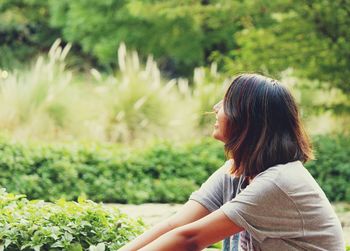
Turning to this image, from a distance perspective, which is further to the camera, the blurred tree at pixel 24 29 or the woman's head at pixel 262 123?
the blurred tree at pixel 24 29

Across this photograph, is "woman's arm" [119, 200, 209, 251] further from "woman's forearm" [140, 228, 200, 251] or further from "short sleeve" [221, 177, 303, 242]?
"short sleeve" [221, 177, 303, 242]

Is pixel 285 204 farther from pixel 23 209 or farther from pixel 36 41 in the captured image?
pixel 36 41

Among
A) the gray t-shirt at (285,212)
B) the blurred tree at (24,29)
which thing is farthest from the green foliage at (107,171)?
the blurred tree at (24,29)

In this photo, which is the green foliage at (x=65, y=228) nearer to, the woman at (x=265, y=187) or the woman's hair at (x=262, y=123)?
the woman at (x=265, y=187)

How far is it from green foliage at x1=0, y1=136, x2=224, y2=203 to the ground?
23 centimetres

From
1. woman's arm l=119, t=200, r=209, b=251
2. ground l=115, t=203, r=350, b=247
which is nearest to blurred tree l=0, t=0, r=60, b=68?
ground l=115, t=203, r=350, b=247

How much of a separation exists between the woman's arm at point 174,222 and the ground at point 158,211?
255 cm

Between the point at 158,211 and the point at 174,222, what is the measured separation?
10.8ft

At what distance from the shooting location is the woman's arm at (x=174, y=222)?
9.73 ft

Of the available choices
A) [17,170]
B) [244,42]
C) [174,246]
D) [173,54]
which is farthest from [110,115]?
[174,246]

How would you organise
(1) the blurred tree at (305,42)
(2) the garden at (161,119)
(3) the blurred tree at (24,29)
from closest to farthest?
1. (2) the garden at (161,119)
2. (1) the blurred tree at (305,42)
3. (3) the blurred tree at (24,29)

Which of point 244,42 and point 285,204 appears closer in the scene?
point 285,204

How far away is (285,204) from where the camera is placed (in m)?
2.71

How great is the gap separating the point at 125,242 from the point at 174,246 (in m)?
0.54
